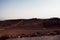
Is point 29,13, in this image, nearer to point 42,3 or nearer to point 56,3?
point 42,3

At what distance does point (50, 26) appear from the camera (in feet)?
3.41

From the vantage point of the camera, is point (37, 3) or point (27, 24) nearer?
point (27, 24)

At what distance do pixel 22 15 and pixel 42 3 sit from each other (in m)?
0.23

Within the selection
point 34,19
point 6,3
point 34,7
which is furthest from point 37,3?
point 6,3

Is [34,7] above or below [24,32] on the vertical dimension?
above

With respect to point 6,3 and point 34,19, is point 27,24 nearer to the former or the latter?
point 34,19

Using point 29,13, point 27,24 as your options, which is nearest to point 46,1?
point 29,13

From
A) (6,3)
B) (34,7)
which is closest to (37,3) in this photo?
(34,7)

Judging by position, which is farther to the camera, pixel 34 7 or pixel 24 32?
pixel 34 7

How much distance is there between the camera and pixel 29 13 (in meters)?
1.13

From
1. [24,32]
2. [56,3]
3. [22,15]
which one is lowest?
[24,32]

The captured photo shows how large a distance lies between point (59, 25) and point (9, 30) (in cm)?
44

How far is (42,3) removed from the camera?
1.14 meters

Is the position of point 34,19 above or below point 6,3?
below
